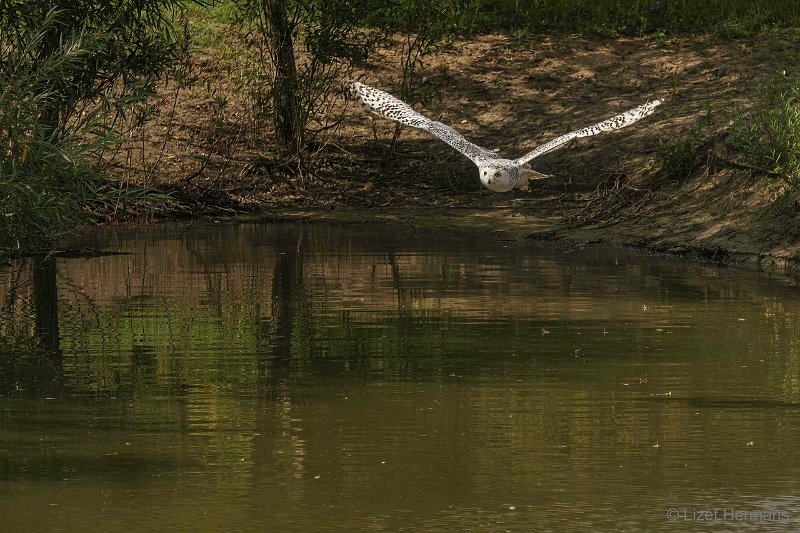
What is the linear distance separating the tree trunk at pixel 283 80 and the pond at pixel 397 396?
19.6ft

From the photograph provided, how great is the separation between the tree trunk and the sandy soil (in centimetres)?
34

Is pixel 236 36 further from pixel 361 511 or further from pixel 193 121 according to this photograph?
pixel 361 511

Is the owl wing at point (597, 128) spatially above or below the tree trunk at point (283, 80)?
below

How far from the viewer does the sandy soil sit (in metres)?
18.0

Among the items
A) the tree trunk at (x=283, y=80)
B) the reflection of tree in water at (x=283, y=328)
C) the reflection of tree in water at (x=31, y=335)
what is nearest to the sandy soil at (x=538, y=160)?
the tree trunk at (x=283, y=80)

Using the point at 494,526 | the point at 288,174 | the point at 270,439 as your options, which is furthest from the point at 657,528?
the point at 288,174

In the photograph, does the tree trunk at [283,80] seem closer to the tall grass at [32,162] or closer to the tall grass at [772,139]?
the tall grass at [772,139]

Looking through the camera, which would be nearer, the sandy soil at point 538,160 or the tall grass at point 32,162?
the tall grass at point 32,162

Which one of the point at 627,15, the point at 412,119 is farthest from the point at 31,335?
the point at 627,15

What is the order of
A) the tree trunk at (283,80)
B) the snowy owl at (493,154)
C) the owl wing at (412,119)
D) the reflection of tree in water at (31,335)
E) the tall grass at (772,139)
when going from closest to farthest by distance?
the reflection of tree in water at (31,335) < the snowy owl at (493,154) < the owl wing at (412,119) < the tall grass at (772,139) < the tree trunk at (283,80)

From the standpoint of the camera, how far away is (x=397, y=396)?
1001 centimetres

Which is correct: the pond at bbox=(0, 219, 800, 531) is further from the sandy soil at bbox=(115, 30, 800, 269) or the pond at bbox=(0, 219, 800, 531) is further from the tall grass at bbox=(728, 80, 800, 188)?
the sandy soil at bbox=(115, 30, 800, 269)

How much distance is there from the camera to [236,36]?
26531mm

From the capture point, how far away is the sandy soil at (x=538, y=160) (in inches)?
707
